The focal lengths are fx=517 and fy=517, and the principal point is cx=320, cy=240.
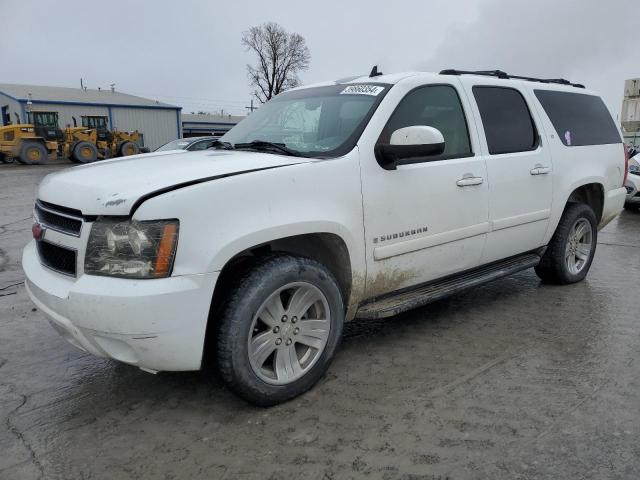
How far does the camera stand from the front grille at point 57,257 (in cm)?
256

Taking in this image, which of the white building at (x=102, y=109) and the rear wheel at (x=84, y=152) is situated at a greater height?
the white building at (x=102, y=109)

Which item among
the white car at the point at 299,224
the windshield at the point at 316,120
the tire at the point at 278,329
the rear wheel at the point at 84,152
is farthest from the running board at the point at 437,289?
the rear wheel at the point at 84,152

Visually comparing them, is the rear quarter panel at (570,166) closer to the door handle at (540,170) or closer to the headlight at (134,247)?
the door handle at (540,170)

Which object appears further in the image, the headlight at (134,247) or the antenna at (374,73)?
the antenna at (374,73)

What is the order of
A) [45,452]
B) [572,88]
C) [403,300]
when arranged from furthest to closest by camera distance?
[572,88] → [403,300] → [45,452]

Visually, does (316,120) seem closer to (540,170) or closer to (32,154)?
(540,170)

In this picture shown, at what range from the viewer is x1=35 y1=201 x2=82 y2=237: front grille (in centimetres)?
255

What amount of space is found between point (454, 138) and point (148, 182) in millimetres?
2177

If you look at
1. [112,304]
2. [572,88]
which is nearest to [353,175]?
[112,304]

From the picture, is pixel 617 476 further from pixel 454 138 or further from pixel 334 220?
pixel 454 138

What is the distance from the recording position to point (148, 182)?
2500 millimetres

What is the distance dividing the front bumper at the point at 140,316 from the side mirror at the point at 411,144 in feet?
4.28

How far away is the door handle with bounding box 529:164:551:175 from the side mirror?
140 cm

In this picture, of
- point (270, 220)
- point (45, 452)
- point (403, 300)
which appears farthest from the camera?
point (403, 300)
